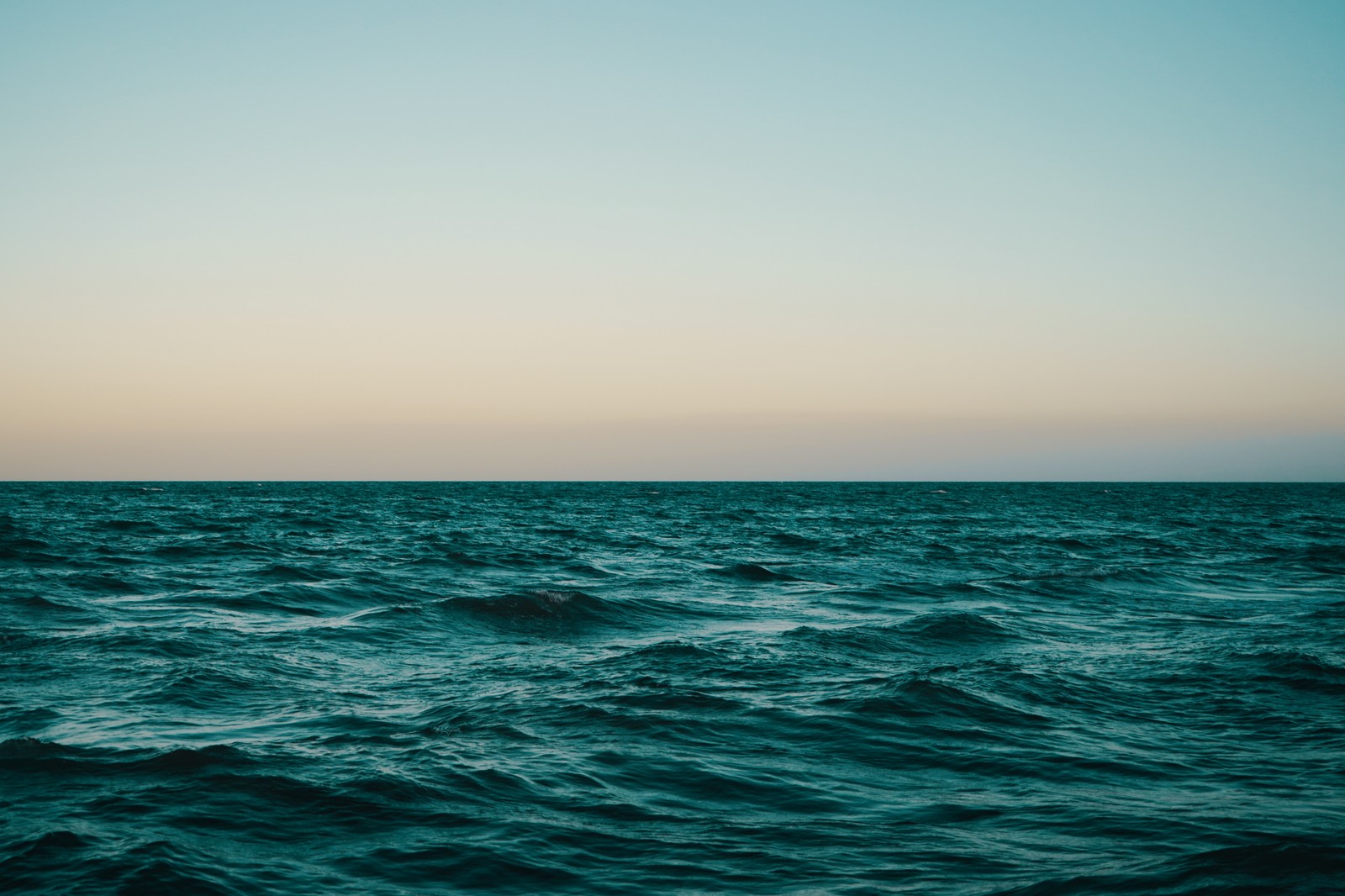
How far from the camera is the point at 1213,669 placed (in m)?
14.2

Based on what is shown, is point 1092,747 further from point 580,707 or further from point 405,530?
point 405,530

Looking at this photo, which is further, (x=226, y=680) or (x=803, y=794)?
(x=226, y=680)

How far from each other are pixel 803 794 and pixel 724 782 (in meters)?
0.72

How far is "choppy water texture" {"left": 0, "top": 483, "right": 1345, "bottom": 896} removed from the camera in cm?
717

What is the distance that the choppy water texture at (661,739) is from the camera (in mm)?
7168

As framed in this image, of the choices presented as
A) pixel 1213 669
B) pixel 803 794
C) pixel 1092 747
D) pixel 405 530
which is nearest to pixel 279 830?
pixel 803 794

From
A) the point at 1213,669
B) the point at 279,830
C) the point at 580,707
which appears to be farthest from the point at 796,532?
the point at 279,830

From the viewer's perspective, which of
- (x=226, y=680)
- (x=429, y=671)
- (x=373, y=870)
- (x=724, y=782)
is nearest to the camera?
(x=373, y=870)

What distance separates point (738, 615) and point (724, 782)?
1136cm

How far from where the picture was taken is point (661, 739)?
10.5 metres

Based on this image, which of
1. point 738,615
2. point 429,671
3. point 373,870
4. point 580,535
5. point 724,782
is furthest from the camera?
point 580,535

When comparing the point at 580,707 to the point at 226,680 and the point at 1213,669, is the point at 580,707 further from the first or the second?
the point at 1213,669

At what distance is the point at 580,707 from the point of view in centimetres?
1167

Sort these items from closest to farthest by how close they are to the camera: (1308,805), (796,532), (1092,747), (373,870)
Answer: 1. (373,870)
2. (1308,805)
3. (1092,747)
4. (796,532)
